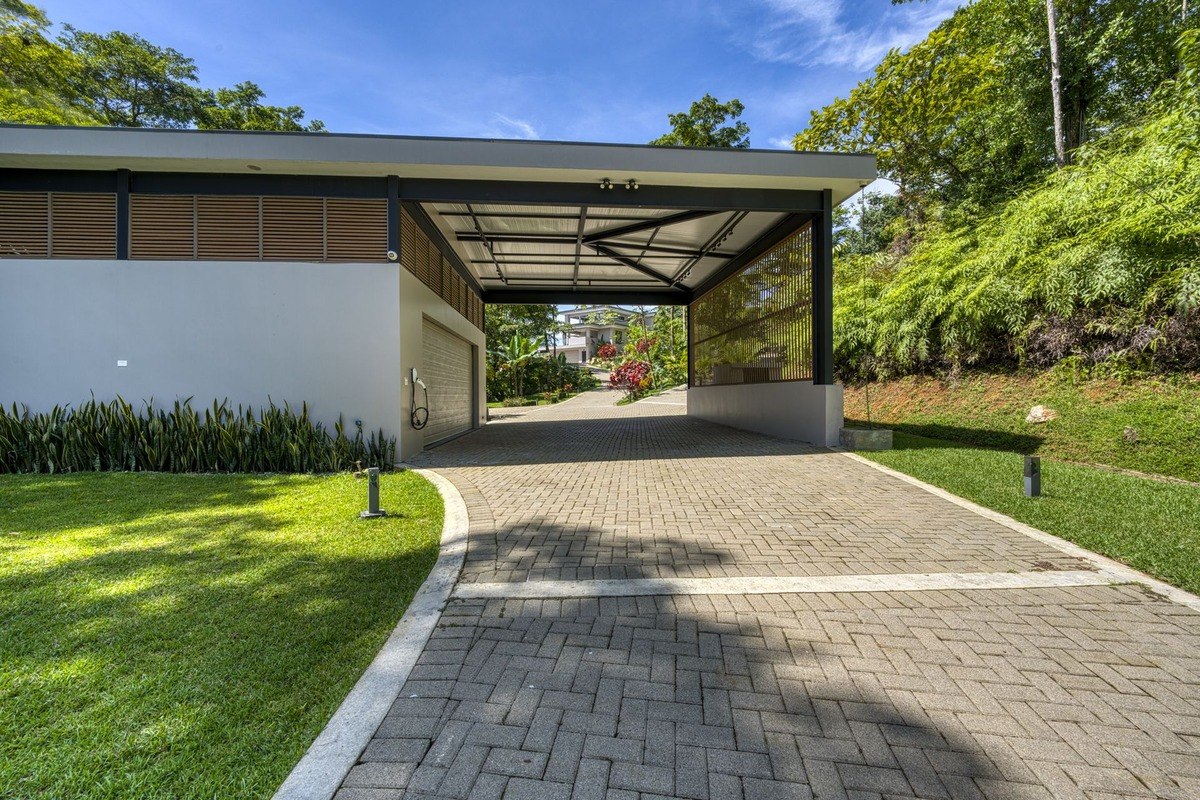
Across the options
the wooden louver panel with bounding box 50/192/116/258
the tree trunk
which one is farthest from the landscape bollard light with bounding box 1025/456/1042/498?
the wooden louver panel with bounding box 50/192/116/258

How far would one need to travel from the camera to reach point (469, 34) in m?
9.34

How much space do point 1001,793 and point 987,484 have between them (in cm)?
530

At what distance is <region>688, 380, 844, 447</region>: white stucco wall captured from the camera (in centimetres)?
912

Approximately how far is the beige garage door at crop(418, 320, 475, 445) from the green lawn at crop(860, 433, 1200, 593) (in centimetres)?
842

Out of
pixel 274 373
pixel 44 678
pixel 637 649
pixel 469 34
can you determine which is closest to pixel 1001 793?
pixel 637 649

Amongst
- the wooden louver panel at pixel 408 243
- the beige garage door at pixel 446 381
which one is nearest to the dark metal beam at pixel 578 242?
the wooden louver panel at pixel 408 243

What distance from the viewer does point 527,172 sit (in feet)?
26.8

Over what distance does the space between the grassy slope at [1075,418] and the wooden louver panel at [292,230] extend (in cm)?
1182

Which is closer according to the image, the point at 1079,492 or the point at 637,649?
the point at 637,649

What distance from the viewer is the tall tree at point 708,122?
24156 mm

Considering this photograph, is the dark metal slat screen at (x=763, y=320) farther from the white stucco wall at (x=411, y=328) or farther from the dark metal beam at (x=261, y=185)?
the dark metal beam at (x=261, y=185)

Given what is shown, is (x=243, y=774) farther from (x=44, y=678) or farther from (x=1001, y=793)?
(x=1001, y=793)

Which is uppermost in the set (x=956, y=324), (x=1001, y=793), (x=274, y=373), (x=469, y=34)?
(x=469, y=34)

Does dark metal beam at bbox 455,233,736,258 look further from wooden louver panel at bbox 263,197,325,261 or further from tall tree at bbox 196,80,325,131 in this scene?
tall tree at bbox 196,80,325,131
